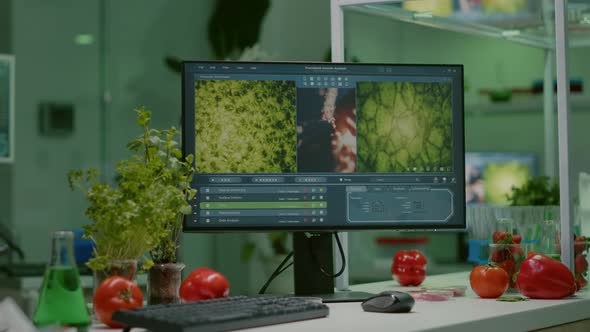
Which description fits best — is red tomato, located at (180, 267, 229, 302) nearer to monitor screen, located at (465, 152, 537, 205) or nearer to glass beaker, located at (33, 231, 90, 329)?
glass beaker, located at (33, 231, 90, 329)

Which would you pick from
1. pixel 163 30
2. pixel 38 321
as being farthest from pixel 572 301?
pixel 163 30

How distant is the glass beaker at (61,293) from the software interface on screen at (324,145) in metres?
0.48

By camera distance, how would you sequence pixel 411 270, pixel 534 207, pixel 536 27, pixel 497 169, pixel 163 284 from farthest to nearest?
pixel 497 169 < pixel 536 27 < pixel 534 207 < pixel 411 270 < pixel 163 284

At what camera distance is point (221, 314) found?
1.61m

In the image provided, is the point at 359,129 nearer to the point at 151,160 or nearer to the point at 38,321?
the point at 151,160

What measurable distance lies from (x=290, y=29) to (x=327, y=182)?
4236 mm

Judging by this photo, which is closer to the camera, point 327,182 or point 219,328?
point 219,328

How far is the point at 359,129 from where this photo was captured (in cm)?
220

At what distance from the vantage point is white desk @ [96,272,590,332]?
1668mm

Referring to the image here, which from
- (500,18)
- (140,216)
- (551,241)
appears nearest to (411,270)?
(551,241)

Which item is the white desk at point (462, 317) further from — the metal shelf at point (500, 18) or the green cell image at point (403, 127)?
the metal shelf at point (500, 18)

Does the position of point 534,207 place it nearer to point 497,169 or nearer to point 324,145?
point 324,145

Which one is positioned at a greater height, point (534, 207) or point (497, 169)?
point (497, 169)

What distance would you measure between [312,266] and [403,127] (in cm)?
38
